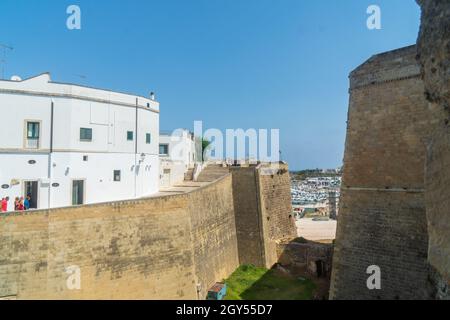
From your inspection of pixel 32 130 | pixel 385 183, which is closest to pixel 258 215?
pixel 385 183

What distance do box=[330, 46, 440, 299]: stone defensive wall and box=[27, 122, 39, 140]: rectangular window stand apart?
12.4 meters

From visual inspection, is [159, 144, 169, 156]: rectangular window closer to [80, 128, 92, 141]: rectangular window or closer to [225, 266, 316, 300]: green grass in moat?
[80, 128, 92, 141]: rectangular window

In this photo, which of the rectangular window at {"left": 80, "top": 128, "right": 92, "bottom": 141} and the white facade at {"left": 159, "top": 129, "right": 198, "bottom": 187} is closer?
the rectangular window at {"left": 80, "top": 128, "right": 92, "bottom": 141}

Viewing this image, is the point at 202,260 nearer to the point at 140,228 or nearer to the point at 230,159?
the point at 140,228

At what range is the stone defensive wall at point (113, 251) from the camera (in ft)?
31.1

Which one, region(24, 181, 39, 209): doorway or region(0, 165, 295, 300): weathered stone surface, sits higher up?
region(24, 181, 39, 209): doorway

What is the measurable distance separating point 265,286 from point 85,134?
11.2 meters

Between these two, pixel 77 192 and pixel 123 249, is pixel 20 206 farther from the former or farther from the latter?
pixel 123 249

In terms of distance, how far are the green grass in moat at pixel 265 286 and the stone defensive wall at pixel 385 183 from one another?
4.08 meters

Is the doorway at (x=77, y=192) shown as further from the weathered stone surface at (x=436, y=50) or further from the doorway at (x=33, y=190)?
the weathered stone surface at (x=436, y=50)

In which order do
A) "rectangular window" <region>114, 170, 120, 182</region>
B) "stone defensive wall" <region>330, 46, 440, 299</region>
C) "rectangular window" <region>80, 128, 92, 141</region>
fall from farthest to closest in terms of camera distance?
"rectangular window" <region>114, 170, 120, 182</region> → "rectangular window" <region>80, 128, 92, 141</region> → "stone defensive wall" <region>330, 46, 440, 299</region>

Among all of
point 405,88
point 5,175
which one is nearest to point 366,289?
point 405,88

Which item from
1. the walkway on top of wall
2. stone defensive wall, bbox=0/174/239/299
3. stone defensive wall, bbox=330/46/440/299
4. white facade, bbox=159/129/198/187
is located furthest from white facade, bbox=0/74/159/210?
stone defensive wall, bbox=330/46/440/299

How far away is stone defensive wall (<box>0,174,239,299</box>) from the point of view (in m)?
9.48
